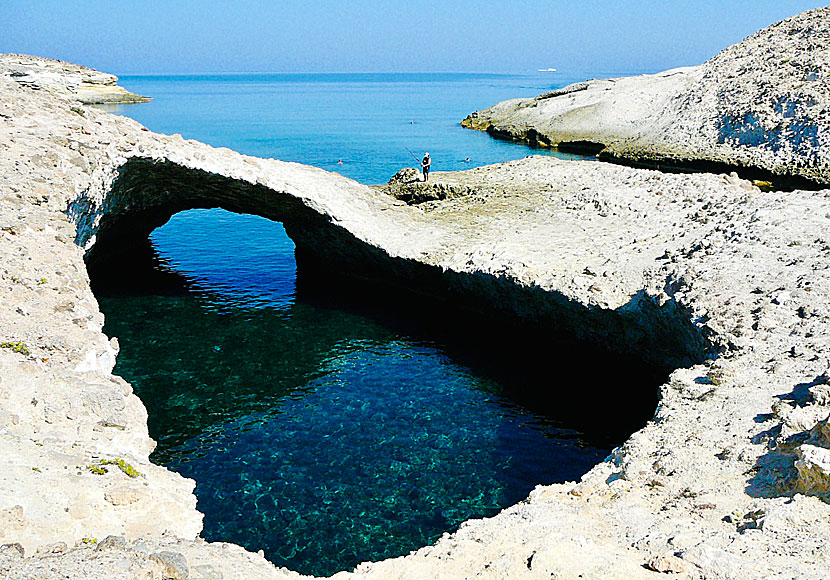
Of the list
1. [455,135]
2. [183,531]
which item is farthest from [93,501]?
[455,135]

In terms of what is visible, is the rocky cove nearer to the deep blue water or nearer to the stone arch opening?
the stone arch opening

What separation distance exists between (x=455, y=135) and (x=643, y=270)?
81.5 meters

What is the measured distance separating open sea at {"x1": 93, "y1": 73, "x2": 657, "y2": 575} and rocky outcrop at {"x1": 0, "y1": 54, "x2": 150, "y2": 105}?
108675mm

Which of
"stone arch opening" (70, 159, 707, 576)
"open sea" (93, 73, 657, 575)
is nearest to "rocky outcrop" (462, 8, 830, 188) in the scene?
"stone arch opening" (70, 159, 707, 576)

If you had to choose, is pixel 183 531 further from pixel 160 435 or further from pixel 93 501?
pixel 160 435

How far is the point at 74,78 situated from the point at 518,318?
531 ft

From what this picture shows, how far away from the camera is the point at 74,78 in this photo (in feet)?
516

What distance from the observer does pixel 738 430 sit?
47.5 ft

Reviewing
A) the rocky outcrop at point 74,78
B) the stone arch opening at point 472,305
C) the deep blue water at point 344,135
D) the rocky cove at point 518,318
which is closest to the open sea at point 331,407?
the stone arch opening at point 472,305

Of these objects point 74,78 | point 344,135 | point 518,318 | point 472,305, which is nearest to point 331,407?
point 518,318

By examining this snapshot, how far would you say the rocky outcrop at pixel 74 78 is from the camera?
12800 centimetres

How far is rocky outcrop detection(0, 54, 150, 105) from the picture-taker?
12800 centimetres

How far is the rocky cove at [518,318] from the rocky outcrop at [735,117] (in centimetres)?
2749

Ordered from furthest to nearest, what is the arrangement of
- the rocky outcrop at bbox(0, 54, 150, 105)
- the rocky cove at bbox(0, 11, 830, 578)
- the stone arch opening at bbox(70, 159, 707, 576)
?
the rocky outcrop at bbox(0, 54, 150, 105) < the stone arch opening at bbox(70, 159, 707, 576) < the rocky cove at bbox(0, 11, 830, 578)
